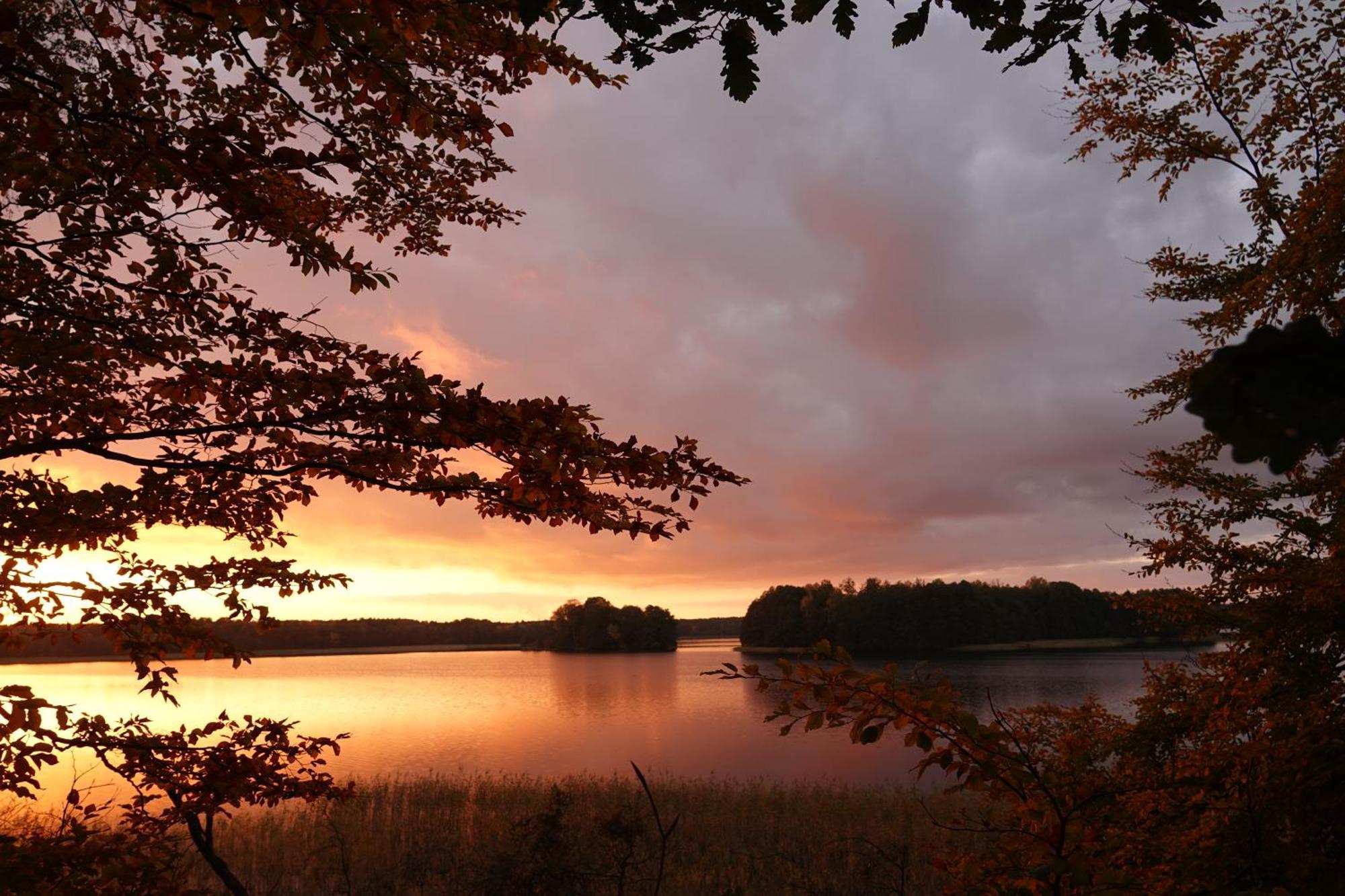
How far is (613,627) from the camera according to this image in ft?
→ 356

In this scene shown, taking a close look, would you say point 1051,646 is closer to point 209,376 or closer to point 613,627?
point 613,627

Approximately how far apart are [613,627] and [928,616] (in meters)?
45.4

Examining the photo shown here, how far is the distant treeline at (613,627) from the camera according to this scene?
110 m

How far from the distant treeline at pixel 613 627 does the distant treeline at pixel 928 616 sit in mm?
16793

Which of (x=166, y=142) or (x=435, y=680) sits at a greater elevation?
(x=166, y=142)

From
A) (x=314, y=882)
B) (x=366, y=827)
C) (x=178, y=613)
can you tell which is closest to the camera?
(x=178, y=613)

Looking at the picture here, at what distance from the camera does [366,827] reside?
1477cm

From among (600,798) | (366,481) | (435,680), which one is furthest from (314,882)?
(435,680)

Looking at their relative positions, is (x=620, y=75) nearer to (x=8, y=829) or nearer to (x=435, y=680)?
(x=8, y=829)

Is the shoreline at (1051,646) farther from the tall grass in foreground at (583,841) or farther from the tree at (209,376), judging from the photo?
the tree at (209,376)

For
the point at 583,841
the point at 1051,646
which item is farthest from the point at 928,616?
the point at 583,841

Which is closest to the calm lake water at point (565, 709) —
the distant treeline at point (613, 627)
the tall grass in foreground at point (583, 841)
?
the tall grass in foreground at point (583, 841)

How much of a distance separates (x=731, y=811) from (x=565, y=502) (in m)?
14.8

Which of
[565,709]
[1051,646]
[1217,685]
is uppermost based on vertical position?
[1217,685]
